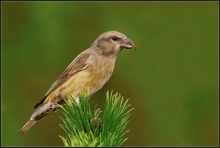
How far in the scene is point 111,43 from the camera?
8.20 ft

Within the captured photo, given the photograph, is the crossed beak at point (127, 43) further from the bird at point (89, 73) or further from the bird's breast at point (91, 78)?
the bird's breast at point (91, 78)

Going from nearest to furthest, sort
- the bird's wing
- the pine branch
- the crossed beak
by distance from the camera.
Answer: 1. the pine branch
2. the crossed beak
3. the bird's wing

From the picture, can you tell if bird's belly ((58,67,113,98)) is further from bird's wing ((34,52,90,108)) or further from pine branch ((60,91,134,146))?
pine branch ((60,91,134,146))

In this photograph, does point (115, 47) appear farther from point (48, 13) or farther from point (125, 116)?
point (48, 13)

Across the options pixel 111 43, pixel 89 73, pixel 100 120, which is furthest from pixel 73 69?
pixel 100 120

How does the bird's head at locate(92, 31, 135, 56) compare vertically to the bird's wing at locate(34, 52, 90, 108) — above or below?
above

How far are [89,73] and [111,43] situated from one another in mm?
171

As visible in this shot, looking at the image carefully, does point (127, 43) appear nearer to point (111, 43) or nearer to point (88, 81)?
point (111, 43)

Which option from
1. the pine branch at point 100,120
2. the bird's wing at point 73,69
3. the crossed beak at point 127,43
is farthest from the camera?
the bird's wing at point 73,69

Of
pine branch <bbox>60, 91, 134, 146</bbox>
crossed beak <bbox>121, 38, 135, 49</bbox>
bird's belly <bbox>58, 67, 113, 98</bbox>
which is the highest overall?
crossed beak <bbox>121, 38, 135, 49</bbox>

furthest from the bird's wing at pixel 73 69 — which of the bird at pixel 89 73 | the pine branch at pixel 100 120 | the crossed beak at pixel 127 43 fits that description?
the pine branch at pixel 100 120

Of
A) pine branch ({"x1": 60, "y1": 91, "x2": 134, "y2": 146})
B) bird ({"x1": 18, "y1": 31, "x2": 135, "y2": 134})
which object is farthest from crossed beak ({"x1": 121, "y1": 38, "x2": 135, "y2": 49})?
pine branch ({"x1": 60, "y1": 91, "x2": 134, "y2": 146})

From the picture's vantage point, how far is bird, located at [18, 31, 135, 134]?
8.11 feet

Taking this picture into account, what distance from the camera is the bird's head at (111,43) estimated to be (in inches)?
97.0
